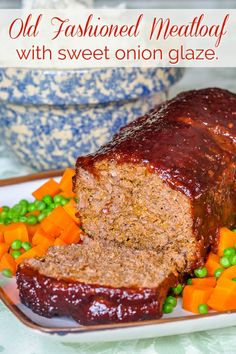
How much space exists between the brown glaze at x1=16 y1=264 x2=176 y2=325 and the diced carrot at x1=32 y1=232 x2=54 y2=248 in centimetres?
72

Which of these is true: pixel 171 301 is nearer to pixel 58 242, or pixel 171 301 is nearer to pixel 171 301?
pixel 171 301

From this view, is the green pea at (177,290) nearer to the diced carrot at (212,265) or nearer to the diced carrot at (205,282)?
the diced carrot at (205,282)

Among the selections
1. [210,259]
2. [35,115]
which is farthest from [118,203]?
[35,115]

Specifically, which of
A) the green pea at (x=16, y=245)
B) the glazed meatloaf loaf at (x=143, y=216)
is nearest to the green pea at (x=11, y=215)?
the green pea at (x=16, y=245)

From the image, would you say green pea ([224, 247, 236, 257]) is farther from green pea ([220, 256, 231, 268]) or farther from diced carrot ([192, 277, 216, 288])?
diced carrot ([192, 277, 216, 288])

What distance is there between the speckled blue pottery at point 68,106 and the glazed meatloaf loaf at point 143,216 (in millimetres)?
847

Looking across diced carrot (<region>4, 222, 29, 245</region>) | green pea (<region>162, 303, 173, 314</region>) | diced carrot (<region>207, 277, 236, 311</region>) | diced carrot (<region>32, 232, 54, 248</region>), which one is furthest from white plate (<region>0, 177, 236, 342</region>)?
diced carrot (<region>4, 222, 29, 245</region>)

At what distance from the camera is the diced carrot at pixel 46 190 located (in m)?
5.36

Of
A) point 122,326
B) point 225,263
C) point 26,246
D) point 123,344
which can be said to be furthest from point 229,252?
point 26,246

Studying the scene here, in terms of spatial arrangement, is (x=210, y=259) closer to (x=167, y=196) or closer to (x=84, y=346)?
(x=167, y=196)

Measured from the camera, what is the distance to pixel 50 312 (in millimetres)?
3844

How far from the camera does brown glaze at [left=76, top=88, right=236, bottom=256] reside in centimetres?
414

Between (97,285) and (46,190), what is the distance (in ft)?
5.71

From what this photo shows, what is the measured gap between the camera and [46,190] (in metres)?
5.36
